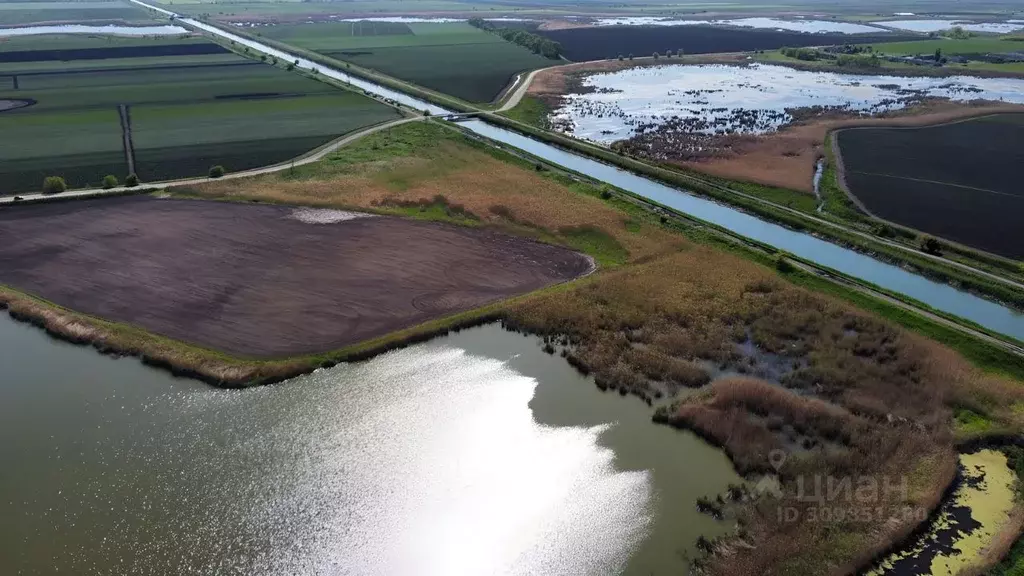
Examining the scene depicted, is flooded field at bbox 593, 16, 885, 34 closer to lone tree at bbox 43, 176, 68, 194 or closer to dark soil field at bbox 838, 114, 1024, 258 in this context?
dark soil field at bbox 838, 114, 1024, 258

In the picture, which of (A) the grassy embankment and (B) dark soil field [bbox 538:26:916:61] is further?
(B) dark soil field [bbox 538:26:916:61]

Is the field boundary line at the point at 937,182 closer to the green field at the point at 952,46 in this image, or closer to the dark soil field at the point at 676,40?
the dark soil field at the point at 676,40

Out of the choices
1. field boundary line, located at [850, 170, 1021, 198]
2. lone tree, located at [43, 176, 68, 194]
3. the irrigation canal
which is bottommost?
lone tree, located at [43, 176, 68, 194]

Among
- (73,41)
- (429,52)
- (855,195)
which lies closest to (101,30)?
(73,41)

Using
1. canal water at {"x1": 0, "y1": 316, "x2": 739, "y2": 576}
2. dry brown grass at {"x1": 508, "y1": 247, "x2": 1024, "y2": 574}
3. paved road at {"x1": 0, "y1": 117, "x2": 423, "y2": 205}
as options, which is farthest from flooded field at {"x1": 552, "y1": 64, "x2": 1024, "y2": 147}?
canal water at {"x1": 0, "y1": 316, "x2": 739, "y2": 576}

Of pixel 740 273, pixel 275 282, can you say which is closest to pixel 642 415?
pixel 740 273

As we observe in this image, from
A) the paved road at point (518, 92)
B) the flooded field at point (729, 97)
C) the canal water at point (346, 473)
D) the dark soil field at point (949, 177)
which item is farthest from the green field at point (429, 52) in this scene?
the canal water at point (346, 473)
